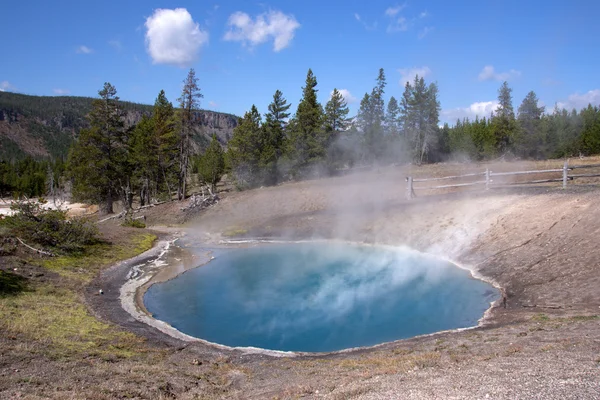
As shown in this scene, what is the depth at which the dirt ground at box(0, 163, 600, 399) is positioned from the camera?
7055mm

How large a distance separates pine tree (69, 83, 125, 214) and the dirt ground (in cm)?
2210

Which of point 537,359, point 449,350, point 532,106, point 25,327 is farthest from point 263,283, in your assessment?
point 532,106

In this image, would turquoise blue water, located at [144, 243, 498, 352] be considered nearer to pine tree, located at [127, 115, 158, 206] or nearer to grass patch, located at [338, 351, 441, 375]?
grass patch, located at [338, 351, 441, 375]

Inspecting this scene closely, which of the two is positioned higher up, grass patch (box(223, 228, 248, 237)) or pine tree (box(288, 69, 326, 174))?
pine tree (box(288, 69, 326, 174))

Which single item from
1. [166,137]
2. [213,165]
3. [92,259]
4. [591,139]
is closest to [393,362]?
[92,259]

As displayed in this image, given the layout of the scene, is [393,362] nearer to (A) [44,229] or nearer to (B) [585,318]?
(B) [585,318]

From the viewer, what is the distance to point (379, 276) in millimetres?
19312

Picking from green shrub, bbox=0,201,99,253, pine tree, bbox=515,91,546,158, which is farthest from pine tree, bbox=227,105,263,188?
pine tree, bbox=515,91,546,158

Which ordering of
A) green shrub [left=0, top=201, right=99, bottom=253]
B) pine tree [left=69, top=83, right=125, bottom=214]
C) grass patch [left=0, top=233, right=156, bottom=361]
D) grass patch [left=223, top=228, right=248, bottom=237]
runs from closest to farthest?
grass patch [left=0, top=233, right=156, bottom=361]
green shrub [left=0, top=201, right=99, bottom=253]
grass patch [left=223, top=228, right=248, bottom=237]
pine tree [left=69, top=83, right=125, bottom=214]

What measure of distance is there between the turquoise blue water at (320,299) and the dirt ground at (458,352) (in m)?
1.28

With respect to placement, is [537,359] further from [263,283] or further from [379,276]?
[263,283]

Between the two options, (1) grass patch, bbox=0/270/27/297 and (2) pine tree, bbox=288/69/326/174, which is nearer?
(1) grass patch, bbox=0/270/27/297

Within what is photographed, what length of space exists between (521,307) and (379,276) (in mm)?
7048

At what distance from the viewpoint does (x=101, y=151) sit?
39.3 m
